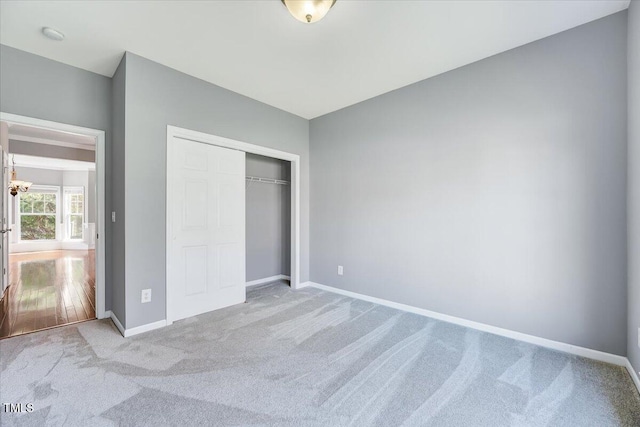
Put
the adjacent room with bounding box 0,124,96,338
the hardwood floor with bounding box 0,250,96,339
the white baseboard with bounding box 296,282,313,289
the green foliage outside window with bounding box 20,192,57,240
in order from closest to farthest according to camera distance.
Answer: the hardwood floor with bounding box 0,250,96,339, the adjacent room with bounding box 0,124,96,338, the white baseboard with bounding box 296,282,313,289, the green foliage outside window with bounding box 20,192,57,240

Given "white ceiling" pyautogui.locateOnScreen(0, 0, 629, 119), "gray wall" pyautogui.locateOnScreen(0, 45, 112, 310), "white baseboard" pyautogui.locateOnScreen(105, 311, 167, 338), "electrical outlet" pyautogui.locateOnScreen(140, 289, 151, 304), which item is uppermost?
"white ceiling" pyautogui.locateOnScreen(0, 0, 629, 119)

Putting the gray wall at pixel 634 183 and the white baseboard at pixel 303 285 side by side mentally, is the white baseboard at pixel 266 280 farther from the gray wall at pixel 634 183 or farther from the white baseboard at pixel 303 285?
the gray wall at pixel 634 183

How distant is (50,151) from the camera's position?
17.2 ft

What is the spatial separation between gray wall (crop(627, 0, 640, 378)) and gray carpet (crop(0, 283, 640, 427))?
1.14 feet

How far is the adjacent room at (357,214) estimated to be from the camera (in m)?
1.83

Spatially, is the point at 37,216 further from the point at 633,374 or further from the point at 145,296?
the point at 633,374

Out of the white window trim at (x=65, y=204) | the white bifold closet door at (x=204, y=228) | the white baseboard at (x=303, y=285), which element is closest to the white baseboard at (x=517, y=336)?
the white baseboard at (x=303, y=285)

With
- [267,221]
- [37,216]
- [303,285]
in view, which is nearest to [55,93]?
[267,221]

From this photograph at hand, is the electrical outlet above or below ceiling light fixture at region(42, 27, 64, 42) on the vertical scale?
below

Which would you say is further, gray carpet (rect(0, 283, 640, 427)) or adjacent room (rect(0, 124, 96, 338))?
adjacent room (rect(0, 124, 96, 338))

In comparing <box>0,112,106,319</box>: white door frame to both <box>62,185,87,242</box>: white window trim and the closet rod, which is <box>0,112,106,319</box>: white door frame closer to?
the closet rod

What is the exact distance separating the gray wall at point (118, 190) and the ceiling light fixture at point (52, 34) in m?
0.45

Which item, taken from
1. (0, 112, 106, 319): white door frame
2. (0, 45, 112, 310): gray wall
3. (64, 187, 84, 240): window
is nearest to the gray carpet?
(0, 112, 106, 319): white door frame

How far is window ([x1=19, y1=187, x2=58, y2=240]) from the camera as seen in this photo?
312 inches
